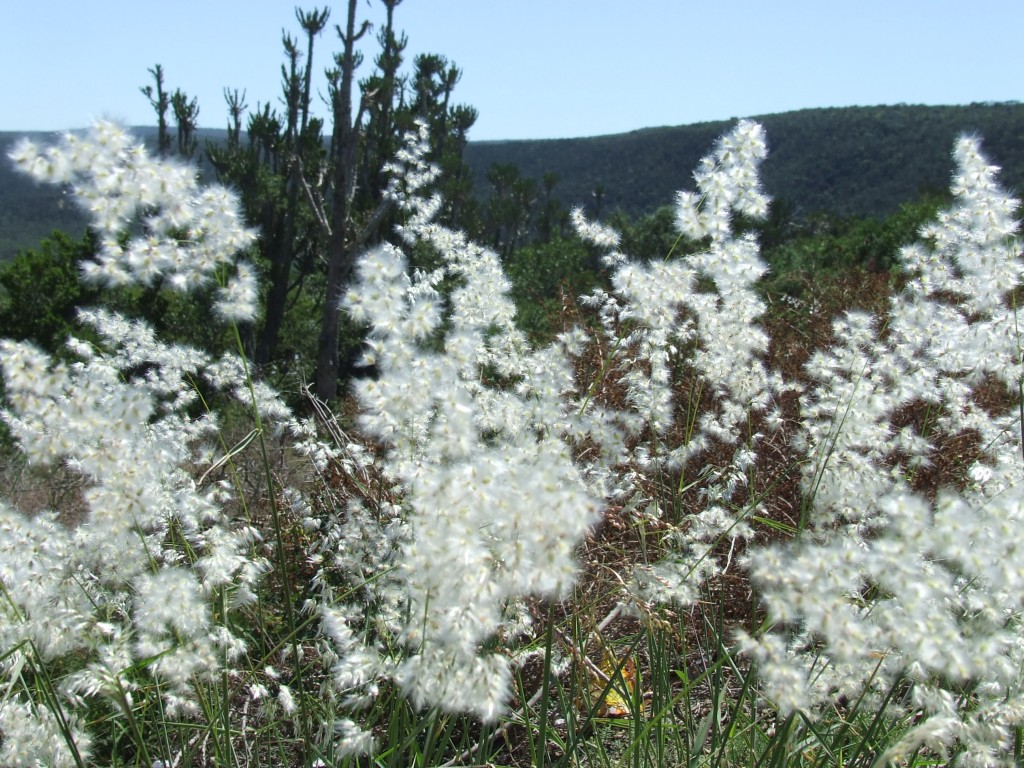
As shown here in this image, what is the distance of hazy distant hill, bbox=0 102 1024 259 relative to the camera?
199ft

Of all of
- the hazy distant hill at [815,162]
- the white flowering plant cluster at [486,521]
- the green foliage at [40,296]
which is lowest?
the green foliage at [40,296]

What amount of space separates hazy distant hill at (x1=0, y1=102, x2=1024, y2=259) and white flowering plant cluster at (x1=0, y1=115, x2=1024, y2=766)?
50305 mm

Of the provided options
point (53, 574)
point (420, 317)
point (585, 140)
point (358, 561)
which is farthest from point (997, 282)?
point (585, 140)

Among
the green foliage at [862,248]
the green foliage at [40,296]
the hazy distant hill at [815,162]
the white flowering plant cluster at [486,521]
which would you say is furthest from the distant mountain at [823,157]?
the white flowering plant cluster at [486,521]

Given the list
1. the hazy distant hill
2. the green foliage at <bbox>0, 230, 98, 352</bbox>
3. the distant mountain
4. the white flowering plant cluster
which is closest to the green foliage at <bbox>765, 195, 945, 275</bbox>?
the white flowering plant cluster

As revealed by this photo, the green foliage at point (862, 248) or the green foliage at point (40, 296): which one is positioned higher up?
the green foliage at point (862, 248)

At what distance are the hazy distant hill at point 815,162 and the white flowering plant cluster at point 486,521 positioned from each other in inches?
1981

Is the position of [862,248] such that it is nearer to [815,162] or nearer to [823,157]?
[815,162]

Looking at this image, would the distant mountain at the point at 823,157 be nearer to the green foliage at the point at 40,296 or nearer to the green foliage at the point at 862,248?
the green foliage at the point at 862,248

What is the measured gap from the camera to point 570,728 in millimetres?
2117

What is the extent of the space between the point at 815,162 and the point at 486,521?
7731 cm

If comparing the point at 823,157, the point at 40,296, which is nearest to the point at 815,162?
the point at 823,157

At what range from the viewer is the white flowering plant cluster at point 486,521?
1585mm

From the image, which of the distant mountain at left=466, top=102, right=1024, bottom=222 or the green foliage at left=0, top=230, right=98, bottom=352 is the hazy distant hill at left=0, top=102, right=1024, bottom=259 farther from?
the green foliage at left=0, top=230, right=98, bottom=352
